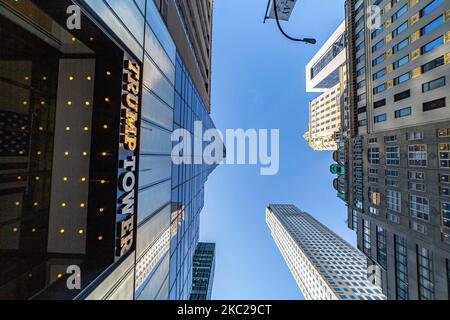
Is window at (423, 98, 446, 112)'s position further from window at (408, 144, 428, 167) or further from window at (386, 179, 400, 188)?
window at (386, 179, 400, 188)

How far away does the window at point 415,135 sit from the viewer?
26.2 metres

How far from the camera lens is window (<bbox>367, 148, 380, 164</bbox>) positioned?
3469cm

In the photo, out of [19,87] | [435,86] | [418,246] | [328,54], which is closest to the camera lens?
[19,87]

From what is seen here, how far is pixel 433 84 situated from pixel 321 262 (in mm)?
90931

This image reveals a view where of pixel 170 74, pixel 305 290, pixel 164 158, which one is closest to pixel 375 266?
pixel 164 158

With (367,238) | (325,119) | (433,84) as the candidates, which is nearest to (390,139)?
(433,84)

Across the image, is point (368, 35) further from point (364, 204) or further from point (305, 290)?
point (305, 290)

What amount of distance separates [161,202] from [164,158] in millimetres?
3624

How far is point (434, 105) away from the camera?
2436cm

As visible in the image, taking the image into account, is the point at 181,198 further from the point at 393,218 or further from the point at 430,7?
the point at 430,7

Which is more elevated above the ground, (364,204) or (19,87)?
(19,87)

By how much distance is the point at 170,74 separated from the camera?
710 inches

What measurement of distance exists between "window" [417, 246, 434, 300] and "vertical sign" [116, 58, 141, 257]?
35.1 meters

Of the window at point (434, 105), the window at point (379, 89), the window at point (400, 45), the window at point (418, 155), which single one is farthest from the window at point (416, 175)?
the window at point (400, 45)
